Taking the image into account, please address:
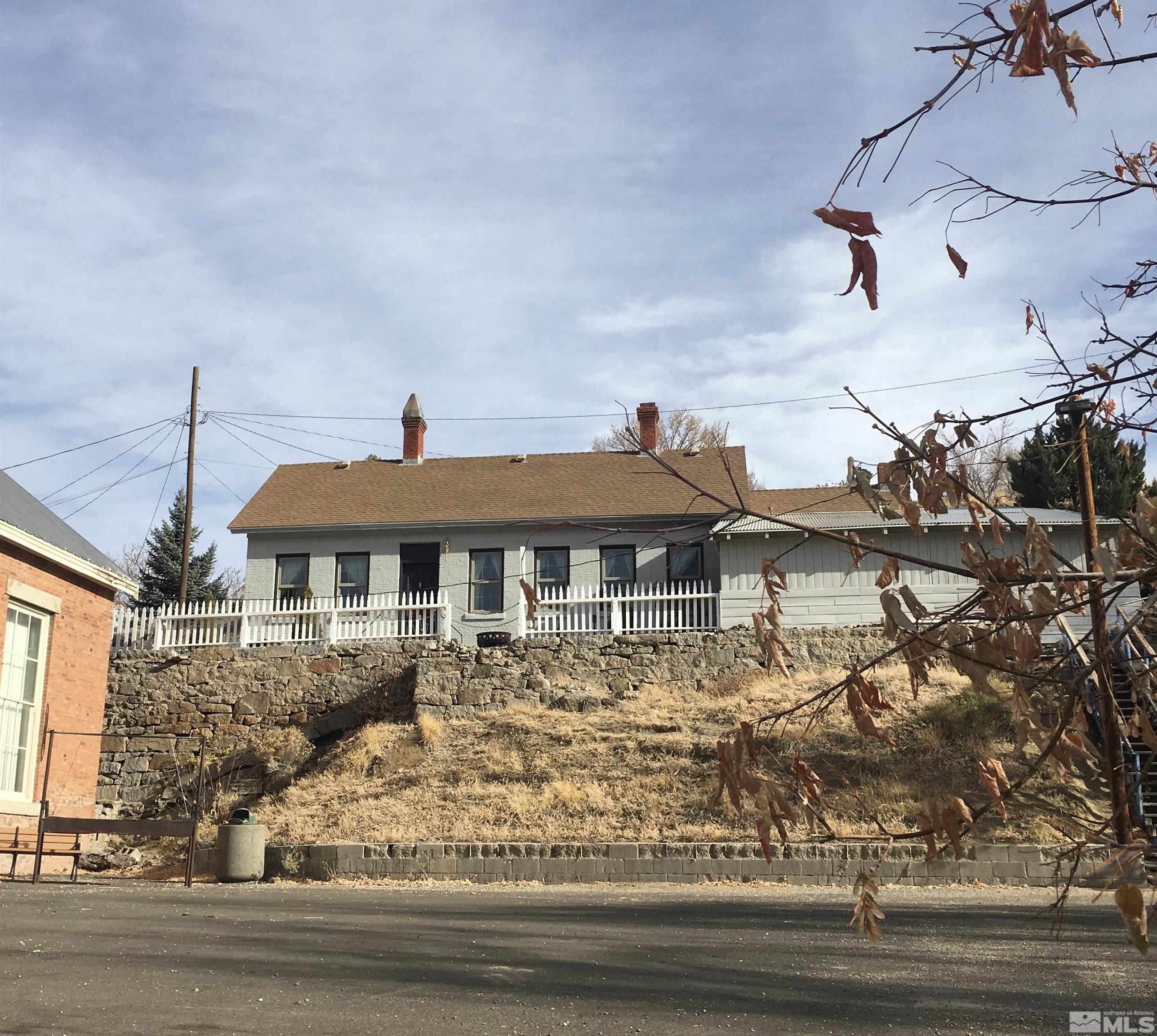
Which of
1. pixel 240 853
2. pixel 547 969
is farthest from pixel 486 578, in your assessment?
pixel 547 969

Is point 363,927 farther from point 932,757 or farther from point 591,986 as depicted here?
point 932,757

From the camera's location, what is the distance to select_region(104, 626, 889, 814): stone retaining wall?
73.8 feet

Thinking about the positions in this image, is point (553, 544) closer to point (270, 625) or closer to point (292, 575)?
point (292, 575)

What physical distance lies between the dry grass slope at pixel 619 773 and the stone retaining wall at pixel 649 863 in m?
0.63

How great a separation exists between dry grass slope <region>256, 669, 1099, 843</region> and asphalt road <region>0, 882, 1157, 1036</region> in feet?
17.7

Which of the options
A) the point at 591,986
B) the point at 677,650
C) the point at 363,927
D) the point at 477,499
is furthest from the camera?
the point at 477,499

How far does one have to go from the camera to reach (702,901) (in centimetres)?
1190

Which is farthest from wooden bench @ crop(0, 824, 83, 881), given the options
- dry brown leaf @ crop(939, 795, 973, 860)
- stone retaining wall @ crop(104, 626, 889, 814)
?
dry brown leaf @ crop(939, 795, 973, 860)

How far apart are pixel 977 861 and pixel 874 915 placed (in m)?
12.9

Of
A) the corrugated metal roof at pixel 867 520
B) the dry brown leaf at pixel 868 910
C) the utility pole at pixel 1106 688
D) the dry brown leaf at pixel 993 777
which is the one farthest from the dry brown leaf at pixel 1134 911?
the corrugated metal roof at pixel 867 520

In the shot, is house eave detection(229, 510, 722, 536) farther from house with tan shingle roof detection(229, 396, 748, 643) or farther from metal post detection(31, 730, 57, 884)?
metal post detection(31, 730, 57, 884)

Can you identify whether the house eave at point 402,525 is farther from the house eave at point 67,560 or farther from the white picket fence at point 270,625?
the house eave at point 67,560

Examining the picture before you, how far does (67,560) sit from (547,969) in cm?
1167

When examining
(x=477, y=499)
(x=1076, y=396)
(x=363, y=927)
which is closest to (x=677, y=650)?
(x=477, y=499)
